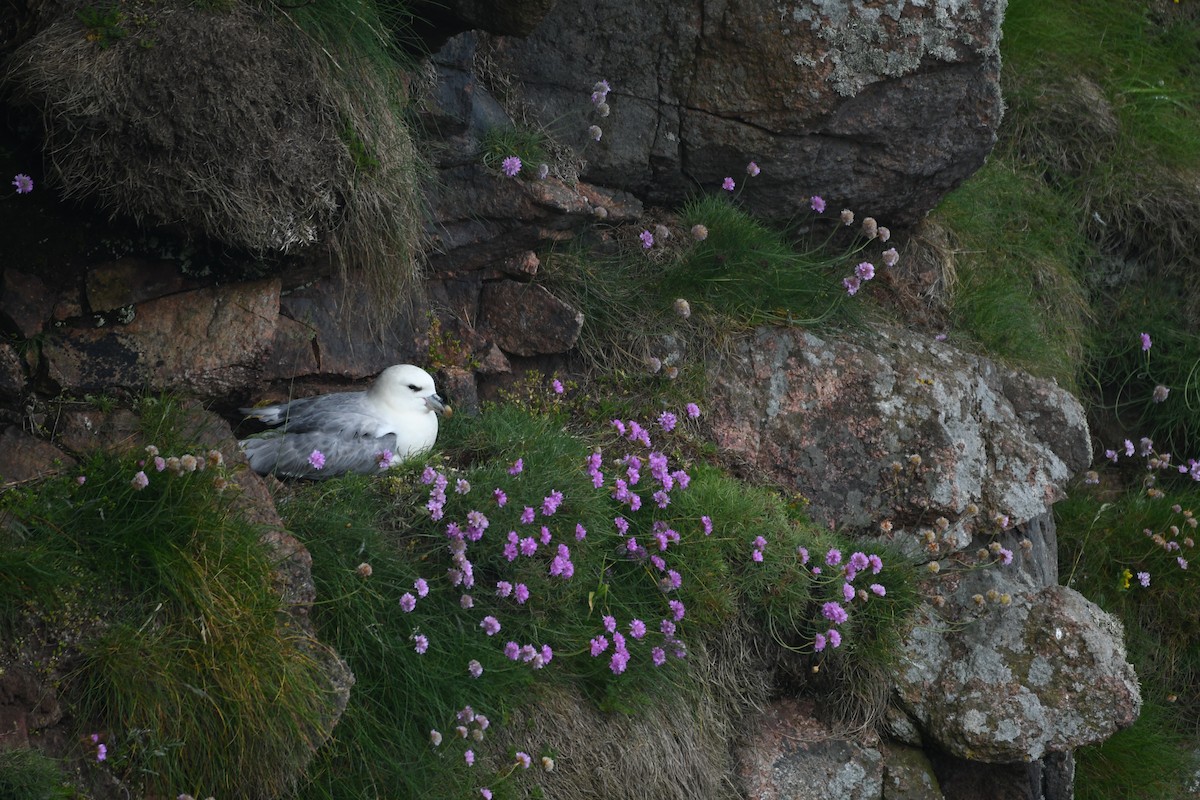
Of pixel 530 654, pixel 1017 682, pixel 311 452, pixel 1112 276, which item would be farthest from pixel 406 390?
pixel 1112 276

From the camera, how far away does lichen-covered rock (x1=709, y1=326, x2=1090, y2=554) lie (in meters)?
4.64

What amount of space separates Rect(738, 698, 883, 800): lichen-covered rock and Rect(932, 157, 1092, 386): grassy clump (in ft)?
6.60

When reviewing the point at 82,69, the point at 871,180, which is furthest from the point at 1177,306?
the point at 82,69

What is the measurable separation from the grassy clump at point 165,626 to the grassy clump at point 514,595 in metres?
0.24

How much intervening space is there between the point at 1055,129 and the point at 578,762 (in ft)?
15.3

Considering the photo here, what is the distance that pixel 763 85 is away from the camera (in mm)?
4777

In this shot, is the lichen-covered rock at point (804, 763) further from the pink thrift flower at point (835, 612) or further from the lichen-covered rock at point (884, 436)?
the lichen-covered rock at point (884, 436)

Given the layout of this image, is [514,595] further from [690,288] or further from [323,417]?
[690,288]

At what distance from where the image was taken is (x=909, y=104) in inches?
195

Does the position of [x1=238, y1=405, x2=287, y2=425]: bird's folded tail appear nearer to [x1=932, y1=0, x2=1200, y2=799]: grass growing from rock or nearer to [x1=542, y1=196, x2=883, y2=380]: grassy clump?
[x1=542, y1=196, x2=883, y2=380]: grassy clump

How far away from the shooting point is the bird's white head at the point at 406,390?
3861 mm

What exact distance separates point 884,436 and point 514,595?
181 centimetres

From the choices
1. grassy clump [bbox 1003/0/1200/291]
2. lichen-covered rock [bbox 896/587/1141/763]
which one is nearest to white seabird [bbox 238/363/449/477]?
lichen-covered rock [bbox 896/587/1141/763]

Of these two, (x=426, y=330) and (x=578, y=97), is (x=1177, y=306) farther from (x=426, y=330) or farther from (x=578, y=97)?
(x=426, y=330)
